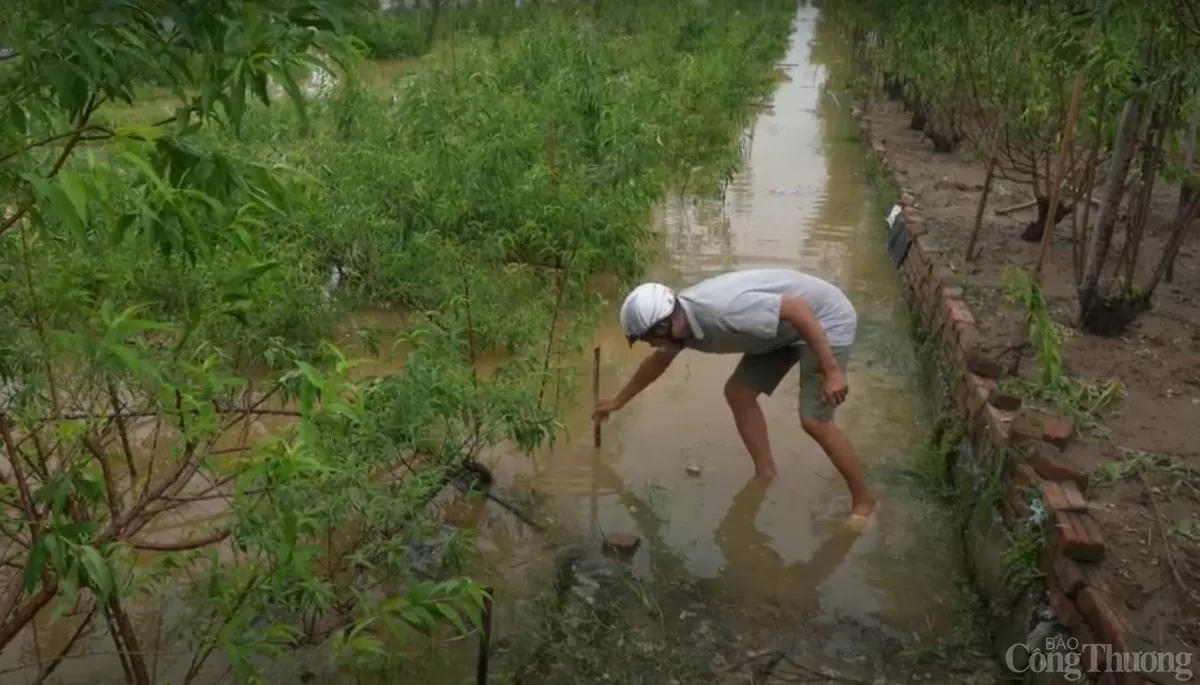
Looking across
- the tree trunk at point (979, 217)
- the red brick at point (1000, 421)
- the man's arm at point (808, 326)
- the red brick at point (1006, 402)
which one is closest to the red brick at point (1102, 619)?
the red brick at point (1000, 421)

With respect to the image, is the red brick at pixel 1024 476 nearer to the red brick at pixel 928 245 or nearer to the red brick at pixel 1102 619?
the red brick at pixel 1102 619

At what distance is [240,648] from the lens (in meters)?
2.38

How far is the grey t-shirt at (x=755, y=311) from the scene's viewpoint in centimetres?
418

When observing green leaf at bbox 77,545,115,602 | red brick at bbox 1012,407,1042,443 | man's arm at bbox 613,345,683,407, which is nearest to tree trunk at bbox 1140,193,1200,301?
red brick at bbox 1012,407,1042,443

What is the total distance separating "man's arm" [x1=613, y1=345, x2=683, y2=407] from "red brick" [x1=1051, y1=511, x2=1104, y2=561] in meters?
1.50

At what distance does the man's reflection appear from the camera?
4066 mm

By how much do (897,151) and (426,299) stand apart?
6.32m

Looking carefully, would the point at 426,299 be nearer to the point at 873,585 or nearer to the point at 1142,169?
the point at 873,585

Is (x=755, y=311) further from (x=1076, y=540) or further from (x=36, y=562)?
(x=36, y=562)

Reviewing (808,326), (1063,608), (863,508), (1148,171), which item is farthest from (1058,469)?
(1148,171)

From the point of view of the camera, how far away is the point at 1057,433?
168 inches

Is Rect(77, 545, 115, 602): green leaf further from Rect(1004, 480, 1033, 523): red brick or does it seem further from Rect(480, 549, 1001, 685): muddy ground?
Rect(1004, 480, 1033, 523): red brick

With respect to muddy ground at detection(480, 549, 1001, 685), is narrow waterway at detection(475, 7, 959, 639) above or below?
below

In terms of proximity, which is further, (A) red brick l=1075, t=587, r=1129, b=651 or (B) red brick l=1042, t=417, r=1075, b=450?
(B) red brick l=1042, t=417, r=1075, b=450
